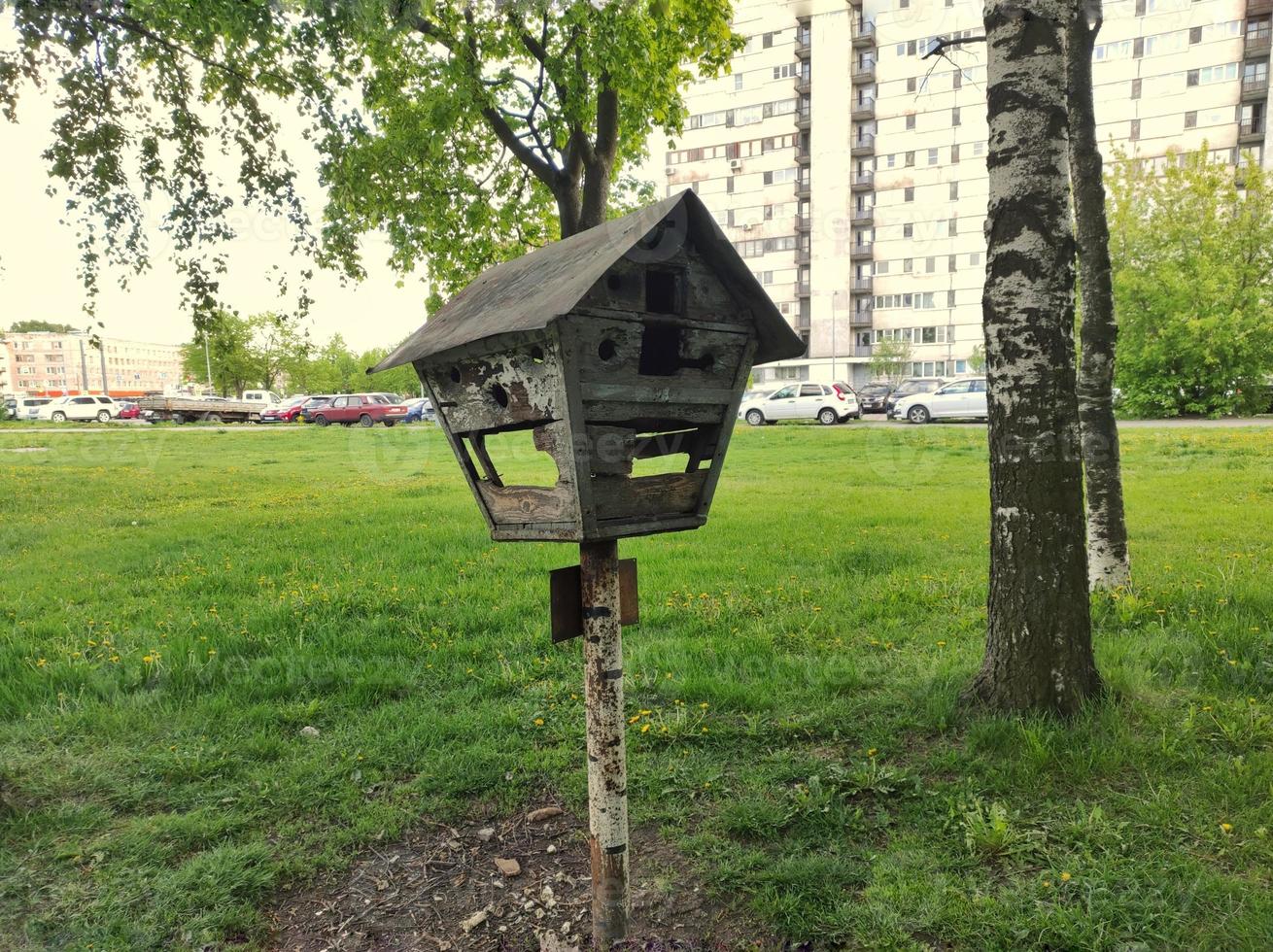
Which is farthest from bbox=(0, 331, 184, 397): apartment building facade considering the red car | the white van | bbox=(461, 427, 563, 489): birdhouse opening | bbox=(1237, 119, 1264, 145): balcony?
bbox=(1237, 119, 1264, 145): balcony

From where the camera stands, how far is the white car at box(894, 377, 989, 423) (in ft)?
78.3

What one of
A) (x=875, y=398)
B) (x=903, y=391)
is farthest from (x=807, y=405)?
(x=903, y=391)

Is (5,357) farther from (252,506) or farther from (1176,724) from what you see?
(1176,724)

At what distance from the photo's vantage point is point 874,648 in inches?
186

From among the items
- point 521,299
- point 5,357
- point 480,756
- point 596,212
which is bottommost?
point 480,756

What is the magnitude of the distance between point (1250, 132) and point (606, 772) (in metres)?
59.6

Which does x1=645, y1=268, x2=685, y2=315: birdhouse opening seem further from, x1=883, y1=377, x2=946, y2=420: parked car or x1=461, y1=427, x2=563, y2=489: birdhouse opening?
x1=883, y1=377, x2=946, y2=420: parked car

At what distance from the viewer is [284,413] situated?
4200cm

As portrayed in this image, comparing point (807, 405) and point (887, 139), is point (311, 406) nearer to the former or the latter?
point (807, 405)

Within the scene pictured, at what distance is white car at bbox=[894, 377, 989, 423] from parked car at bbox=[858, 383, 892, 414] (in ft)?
18.2

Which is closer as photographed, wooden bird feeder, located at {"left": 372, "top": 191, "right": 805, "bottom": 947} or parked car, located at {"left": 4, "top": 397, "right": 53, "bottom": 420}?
wooden bird feeder, located at {"left": 372, "top": 191, "right": 805, "bottom": 947}

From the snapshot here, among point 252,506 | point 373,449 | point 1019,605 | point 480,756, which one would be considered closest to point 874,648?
point 1019,605

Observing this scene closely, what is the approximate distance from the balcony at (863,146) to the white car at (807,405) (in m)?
33.1

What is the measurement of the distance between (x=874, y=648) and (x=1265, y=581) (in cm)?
299
